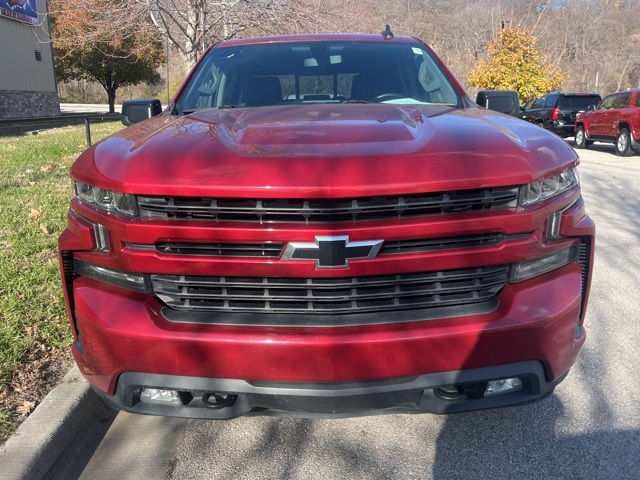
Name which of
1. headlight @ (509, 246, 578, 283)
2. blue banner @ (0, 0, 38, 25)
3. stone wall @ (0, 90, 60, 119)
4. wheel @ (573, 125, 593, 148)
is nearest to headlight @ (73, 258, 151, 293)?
headlight @ (509, 246, 578, 283)

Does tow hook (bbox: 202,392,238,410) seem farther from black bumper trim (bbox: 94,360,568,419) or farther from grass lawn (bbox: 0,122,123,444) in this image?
grass lawn (bbox: 0,122,123,444)

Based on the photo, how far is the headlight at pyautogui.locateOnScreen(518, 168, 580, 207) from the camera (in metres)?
2.05

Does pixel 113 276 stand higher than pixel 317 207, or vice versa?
pixel 317 207

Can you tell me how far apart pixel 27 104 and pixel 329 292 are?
31.6 metres

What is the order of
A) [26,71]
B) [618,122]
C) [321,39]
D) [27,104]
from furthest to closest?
[27,104] → [26,71] → [618,122] → [321,39]

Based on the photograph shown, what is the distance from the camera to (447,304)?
2.05m

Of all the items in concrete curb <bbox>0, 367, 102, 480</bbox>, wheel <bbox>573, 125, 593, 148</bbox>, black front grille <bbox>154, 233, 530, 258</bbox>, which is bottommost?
wheel <bbox>573, 125, 593, 148</bbox>

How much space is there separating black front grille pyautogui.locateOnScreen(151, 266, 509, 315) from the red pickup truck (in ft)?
45.2

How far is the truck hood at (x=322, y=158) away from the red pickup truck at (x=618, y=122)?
13.4 meters

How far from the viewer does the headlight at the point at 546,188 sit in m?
2.05

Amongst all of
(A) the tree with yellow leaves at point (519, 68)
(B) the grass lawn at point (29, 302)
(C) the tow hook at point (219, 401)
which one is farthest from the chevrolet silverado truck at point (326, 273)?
(A) the tree with yellow leaves at point (519, 68)

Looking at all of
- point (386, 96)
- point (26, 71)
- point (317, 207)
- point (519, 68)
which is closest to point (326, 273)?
point (317, 207)

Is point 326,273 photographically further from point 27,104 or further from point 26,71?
point 26,71

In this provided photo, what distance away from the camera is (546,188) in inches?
83.8
